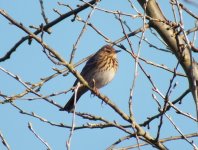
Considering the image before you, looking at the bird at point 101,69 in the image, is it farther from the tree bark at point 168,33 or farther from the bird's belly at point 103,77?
the tree bark at point 168,33

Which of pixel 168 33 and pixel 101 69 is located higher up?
pixel 101 69

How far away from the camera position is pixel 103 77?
1142cm

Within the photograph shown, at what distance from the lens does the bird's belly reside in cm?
1133

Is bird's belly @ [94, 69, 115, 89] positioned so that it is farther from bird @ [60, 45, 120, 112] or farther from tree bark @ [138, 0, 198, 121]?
tree bark @ [138, 0, 198, 121]

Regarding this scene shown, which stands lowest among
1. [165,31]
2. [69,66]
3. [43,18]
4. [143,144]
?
[143,144]

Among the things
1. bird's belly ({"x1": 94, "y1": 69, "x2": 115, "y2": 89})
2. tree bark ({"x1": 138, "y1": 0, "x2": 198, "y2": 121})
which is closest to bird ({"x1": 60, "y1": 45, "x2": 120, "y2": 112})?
bird's belly ({"x1": 94, "y1": 69, "x2": 115, "y2": 89})

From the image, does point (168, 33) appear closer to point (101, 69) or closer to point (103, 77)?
point (103, 77)

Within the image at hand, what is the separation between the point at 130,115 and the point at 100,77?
5.00 m

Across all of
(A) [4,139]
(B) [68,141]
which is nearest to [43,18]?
(A) [4,139]

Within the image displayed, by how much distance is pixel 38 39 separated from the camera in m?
6.53

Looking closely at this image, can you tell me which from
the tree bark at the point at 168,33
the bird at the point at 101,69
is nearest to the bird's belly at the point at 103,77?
the bird at the point at 101,69

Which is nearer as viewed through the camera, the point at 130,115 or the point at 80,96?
the point at 130,115

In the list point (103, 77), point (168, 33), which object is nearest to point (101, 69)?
point (103, 77)

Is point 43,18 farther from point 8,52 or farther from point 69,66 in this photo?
point 69,66
